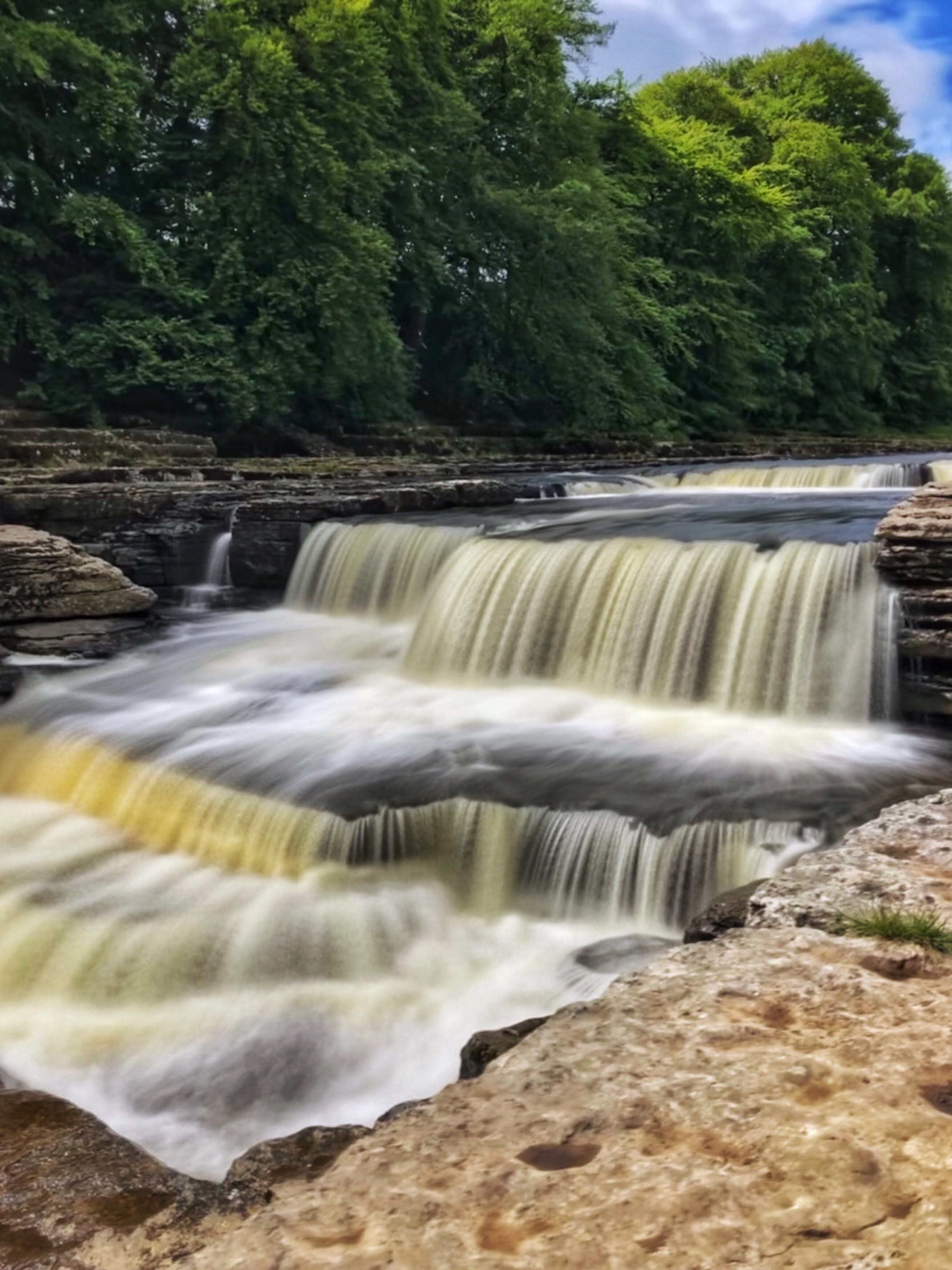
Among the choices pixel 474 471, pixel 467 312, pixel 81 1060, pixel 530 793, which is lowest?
pixel 81 1060

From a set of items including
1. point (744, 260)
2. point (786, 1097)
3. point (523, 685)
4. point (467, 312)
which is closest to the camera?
point (786, 1097)

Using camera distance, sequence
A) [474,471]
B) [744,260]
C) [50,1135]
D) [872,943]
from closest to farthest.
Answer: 1. [872,943]
2. [50,1135]
3. [474,471]
4. [744,260]

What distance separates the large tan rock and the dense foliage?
8473 mm

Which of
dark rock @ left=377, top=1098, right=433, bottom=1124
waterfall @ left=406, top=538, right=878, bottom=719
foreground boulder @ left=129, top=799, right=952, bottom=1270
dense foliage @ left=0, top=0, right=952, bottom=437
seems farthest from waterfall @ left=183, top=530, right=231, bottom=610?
foreground boulder @ left=129, top=799, right=952, bottom=1270

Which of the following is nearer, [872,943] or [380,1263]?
[380,1263]

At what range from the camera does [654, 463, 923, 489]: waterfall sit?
15789 mm

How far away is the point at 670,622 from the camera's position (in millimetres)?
8695

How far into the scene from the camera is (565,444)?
24.5m

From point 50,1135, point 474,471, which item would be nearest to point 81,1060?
point 50,1135

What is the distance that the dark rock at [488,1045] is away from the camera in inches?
146

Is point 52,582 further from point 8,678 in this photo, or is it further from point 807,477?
point 807,477

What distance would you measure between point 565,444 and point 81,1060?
2110cm

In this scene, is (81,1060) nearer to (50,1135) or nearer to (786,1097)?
(50,1135)

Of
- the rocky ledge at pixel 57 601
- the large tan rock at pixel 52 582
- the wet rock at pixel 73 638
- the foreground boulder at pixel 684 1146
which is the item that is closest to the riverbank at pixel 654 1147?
the foreground boulder at pixel 684 1146
